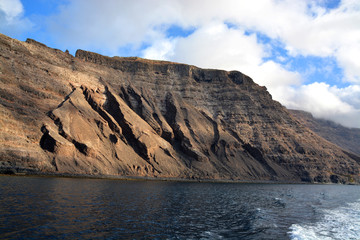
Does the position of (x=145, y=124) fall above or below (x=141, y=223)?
above

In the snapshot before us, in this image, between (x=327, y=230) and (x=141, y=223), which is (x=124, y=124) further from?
(x=327, y=230)

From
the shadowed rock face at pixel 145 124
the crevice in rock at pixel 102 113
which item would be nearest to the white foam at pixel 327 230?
the shadowed rock face at pixel 145 124

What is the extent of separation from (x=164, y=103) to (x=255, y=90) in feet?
215

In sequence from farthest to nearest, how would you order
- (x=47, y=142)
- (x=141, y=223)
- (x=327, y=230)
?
(x=47, y=142)
(x=327, y=230)
(x=141, y=223)

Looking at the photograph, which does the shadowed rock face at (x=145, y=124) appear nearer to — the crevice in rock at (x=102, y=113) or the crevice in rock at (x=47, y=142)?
the crevice in rock at (x=47, y=142)

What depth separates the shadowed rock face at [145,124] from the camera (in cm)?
7612

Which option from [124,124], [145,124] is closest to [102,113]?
[124,124]

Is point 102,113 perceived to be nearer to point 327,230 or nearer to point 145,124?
point 145,124

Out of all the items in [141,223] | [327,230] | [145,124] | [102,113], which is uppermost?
[102,113]

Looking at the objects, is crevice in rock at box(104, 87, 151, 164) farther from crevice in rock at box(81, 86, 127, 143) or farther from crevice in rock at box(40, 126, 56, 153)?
crevice in rock at box(40, 126, 56, 153)

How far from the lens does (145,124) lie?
111438 mm

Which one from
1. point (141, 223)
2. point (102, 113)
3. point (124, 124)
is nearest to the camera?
point (141, 223)

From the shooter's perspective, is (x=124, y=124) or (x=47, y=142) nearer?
(x=47, y=142)

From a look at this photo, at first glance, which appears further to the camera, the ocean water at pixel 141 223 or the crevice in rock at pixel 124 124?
the crevice in rock at pixel 124 124
